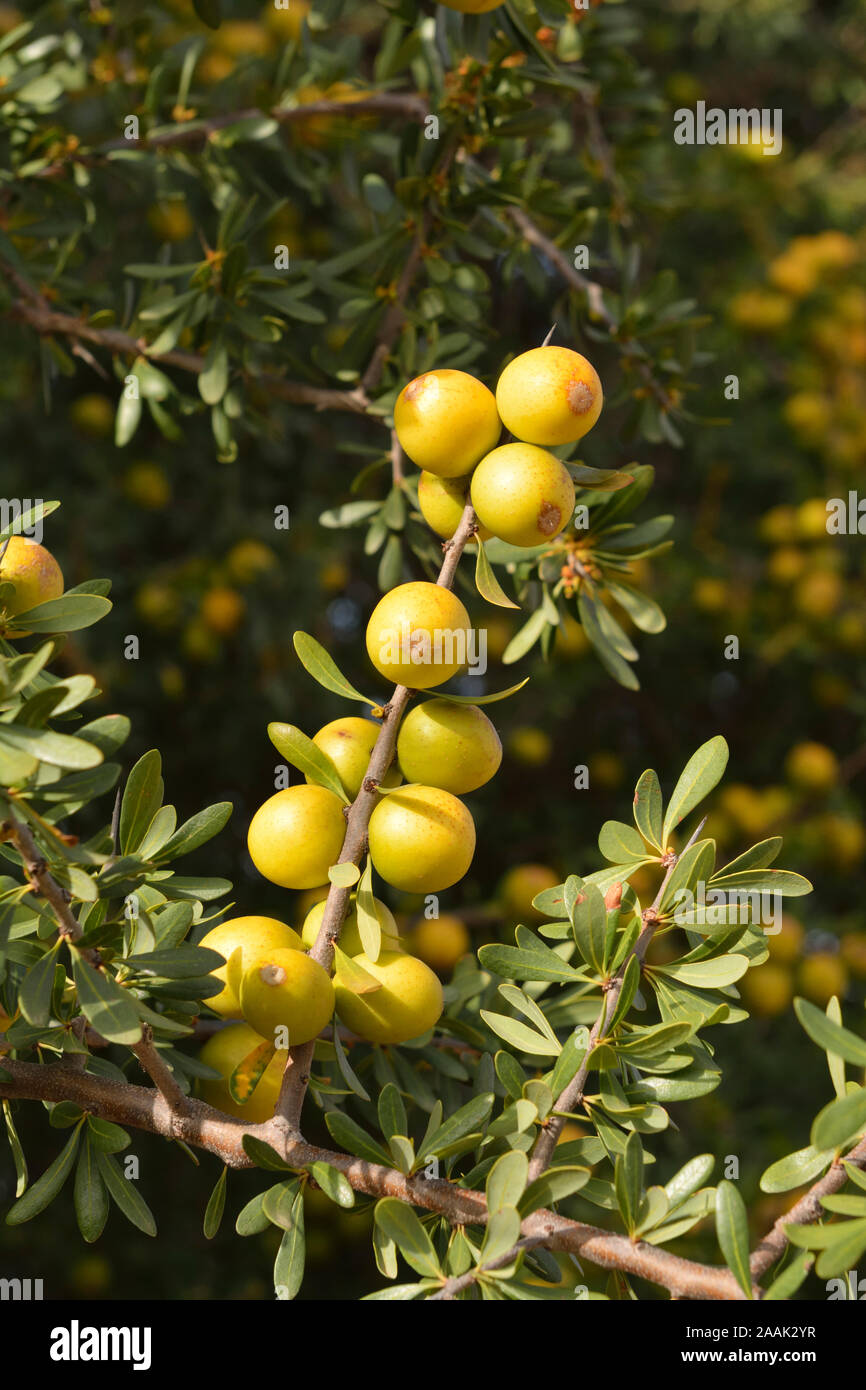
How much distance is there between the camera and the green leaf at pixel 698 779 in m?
0.73

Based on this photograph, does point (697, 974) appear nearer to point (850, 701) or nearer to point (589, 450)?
point (589, 450)

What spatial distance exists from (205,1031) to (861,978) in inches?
71.7

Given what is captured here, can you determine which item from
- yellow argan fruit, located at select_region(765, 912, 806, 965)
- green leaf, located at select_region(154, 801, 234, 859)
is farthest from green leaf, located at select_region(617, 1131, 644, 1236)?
yellow argan fruit, located at select_region(765, 912, 806, 965)

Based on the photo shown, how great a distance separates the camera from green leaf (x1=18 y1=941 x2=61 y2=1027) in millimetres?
606

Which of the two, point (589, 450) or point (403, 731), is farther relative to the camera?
point (589, 450)

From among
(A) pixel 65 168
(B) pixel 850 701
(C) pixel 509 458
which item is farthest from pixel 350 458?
(C) pixel 509 458

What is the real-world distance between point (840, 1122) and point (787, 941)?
1640mm

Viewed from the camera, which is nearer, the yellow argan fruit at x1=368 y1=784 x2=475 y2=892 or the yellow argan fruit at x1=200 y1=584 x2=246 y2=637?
the yellow argan fruit at x1=368 y1=784 x2=475 y2=892

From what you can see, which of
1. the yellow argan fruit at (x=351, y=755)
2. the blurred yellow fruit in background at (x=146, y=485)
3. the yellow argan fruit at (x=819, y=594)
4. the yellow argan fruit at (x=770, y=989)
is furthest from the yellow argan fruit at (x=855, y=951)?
the yellow argan fruit at (x=351, y=755)

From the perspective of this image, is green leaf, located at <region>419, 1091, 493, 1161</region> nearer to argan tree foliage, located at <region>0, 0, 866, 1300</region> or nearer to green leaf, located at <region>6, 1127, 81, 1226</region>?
argan tree foliage, located at <region>0, 0, 866, 1300</region>

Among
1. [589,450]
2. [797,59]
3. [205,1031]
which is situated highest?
[797,59]

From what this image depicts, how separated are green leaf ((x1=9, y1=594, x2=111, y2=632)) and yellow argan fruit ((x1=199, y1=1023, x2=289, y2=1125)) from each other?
1.01 ft

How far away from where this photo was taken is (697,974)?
697 millimetres

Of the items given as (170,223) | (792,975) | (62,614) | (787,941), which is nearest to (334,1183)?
(62,614)
